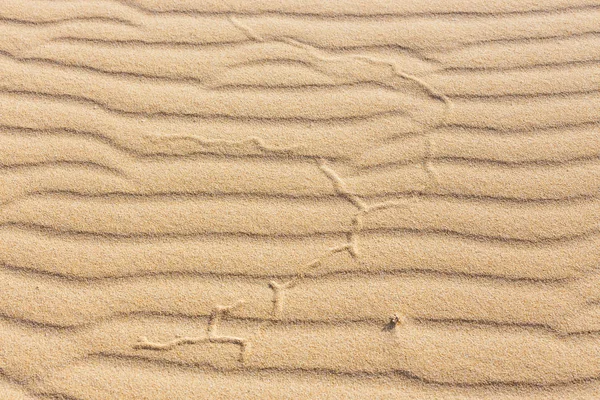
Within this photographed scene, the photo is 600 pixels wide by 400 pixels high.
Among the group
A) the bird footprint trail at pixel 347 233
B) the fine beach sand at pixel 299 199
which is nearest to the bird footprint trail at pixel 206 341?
the fine beach sand at pixel 299 199

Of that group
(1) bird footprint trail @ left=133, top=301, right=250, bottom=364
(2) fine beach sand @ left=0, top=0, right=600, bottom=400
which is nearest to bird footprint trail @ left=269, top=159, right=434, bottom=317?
(2) fine beach sand @ left=0, top=0, right=600, bottom=400

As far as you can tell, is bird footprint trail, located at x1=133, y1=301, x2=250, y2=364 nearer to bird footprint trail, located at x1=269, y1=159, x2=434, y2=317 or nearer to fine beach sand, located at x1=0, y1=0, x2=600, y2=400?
fine beach sand, located at x1=0, y1=0, x2=600, y2=400

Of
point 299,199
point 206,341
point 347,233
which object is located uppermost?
point 299,199

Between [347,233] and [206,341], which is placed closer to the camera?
[206,341]

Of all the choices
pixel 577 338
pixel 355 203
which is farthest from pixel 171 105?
pixel 577 338

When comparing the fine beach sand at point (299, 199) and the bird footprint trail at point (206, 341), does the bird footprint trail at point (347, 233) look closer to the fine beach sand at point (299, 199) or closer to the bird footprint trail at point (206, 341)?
the fine beach sand at point (299, 199)

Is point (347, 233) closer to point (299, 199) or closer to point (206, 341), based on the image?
point (299, 199)

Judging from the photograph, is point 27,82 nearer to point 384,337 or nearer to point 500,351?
point 384,337

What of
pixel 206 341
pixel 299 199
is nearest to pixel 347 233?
pixel 299 199
